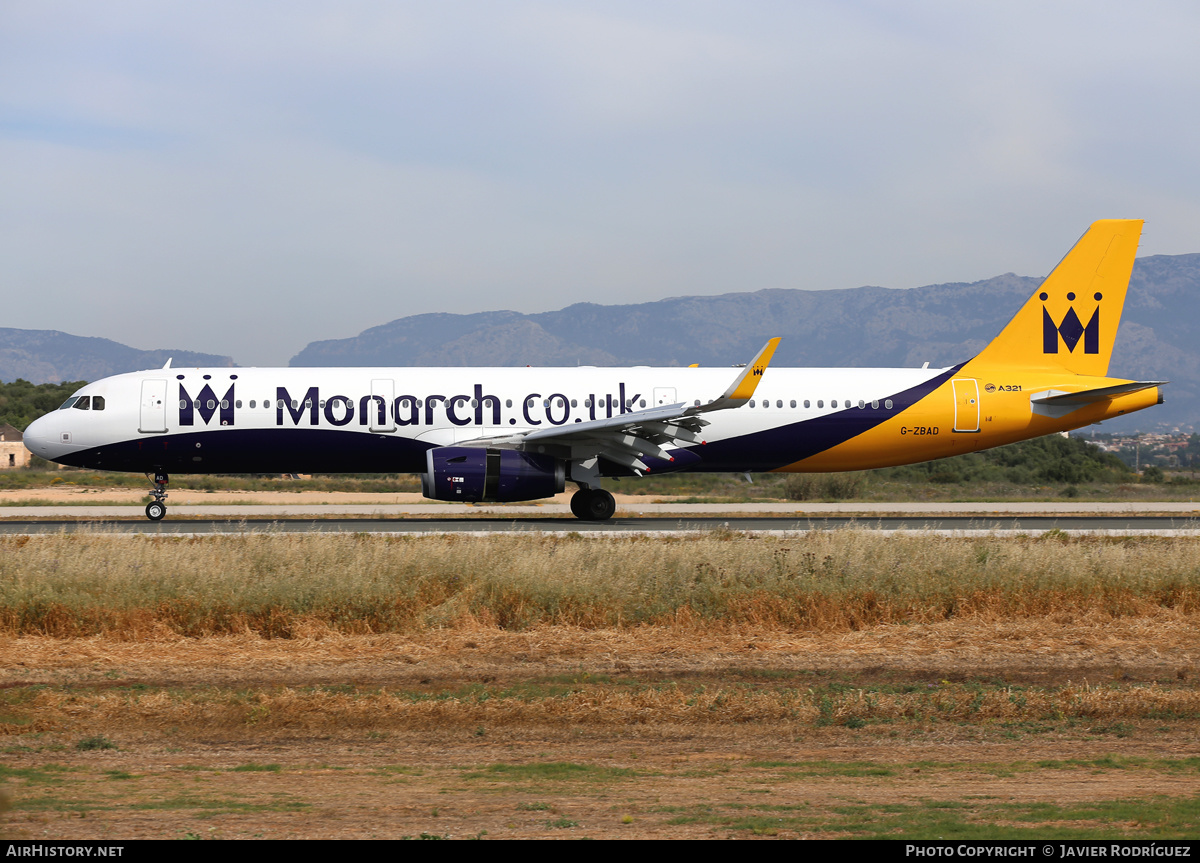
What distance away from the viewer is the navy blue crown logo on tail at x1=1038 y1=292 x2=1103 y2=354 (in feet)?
94.4

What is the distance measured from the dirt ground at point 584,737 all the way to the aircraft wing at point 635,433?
10530mm

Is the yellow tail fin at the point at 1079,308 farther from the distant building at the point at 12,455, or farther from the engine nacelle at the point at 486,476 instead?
the distant building at the point at 12,455

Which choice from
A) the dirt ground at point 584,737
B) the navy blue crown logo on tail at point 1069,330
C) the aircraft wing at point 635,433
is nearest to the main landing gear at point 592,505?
the aircraft wing at point 635,433

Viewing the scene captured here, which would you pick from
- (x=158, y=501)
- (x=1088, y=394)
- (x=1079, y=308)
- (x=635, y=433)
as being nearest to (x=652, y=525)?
(x=635, y=433)

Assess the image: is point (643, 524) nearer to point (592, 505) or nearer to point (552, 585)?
point (592, 505)

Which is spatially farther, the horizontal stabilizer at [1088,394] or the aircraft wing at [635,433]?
the horizontal stabilizer at [1088,394]

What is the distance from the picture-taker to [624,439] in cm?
2533

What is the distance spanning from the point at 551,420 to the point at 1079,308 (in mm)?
14044

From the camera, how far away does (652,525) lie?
25.8 m

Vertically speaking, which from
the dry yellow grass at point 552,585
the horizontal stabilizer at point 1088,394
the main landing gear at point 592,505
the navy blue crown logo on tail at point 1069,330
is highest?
the navy blue crown logo on tail at point 1069,330

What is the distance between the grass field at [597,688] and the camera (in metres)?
6.82

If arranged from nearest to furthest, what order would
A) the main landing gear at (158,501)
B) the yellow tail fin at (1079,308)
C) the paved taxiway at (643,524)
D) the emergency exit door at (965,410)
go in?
the paved taxiway at (643,524)
the main landing gear at (158,501)
the emergency exit door at (965,410)
the yellow tail fin at (1079,308)

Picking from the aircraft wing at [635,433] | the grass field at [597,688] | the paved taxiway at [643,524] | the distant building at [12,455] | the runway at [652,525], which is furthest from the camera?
the distant building at [12,455]

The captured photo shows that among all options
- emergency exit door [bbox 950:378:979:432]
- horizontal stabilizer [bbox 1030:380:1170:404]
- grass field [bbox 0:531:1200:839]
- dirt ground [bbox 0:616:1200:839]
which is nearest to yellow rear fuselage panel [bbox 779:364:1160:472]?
emergency exit door [bbox 950:378:979:432]
